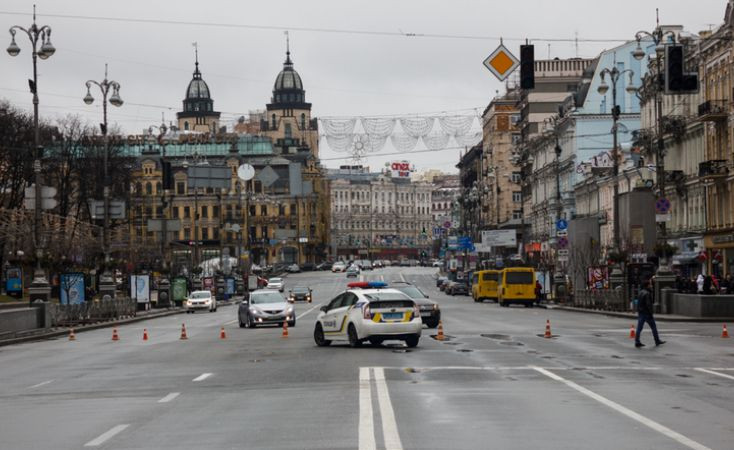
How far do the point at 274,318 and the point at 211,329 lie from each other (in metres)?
2.93

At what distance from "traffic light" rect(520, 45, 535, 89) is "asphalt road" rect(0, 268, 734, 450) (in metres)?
5.85

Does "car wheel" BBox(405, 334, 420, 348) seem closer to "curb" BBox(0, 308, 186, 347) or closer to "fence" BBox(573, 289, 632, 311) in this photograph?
"curb" BBox(0, 308, 186, 347)

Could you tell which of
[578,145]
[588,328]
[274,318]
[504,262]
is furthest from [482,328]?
[504,262]

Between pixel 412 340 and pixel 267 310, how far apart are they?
1626cm

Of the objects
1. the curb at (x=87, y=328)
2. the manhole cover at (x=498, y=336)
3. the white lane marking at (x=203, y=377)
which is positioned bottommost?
the curb at (x=87, y=328)

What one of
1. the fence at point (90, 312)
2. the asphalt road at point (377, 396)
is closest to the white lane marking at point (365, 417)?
the asphalt road at point (377, 396)

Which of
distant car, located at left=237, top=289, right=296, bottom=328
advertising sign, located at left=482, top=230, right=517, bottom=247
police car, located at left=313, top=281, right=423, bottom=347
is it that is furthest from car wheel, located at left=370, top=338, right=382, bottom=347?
advertising sign, located at left=482, top=230, right=517, bottom=247

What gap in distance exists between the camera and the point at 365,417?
15242 millimetres

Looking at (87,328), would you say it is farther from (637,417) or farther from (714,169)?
(637,417)

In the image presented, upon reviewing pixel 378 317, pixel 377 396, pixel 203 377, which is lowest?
pixel 203 377

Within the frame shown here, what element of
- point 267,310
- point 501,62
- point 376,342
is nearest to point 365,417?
point 501,62

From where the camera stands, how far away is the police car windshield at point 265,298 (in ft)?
157

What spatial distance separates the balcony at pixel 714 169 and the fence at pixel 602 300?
9586mm

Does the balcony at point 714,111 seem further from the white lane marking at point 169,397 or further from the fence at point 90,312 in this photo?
the white lane marking at point 169,397
